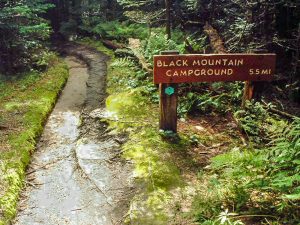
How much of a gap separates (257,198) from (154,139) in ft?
9.08

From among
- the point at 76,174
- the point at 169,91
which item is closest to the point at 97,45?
the point at 169,91

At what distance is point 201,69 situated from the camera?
20.7 ft

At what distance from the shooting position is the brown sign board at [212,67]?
617cm

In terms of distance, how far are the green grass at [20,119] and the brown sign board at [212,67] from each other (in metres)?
3.01

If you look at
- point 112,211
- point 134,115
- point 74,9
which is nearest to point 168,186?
point 112,211

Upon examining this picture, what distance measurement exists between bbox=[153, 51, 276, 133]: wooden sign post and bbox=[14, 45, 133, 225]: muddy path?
148 centimetres

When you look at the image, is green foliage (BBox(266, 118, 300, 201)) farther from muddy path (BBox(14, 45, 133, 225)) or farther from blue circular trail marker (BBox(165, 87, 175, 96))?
blue circular trail marker (BBox(165, 87, 175, 96))

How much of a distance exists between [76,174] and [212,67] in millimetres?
3221

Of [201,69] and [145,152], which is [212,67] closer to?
[201,69]

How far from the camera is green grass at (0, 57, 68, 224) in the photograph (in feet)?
17.5

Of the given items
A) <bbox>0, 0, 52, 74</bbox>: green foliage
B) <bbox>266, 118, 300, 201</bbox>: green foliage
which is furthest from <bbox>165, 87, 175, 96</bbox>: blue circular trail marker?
<bbox>0, 0, 52, 74</bbox>: green foliage

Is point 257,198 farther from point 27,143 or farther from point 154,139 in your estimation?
point 27,143

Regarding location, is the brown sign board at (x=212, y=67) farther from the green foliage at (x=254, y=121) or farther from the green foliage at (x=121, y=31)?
the green foliage at (x=121, y=31)

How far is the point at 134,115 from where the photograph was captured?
7980mm
